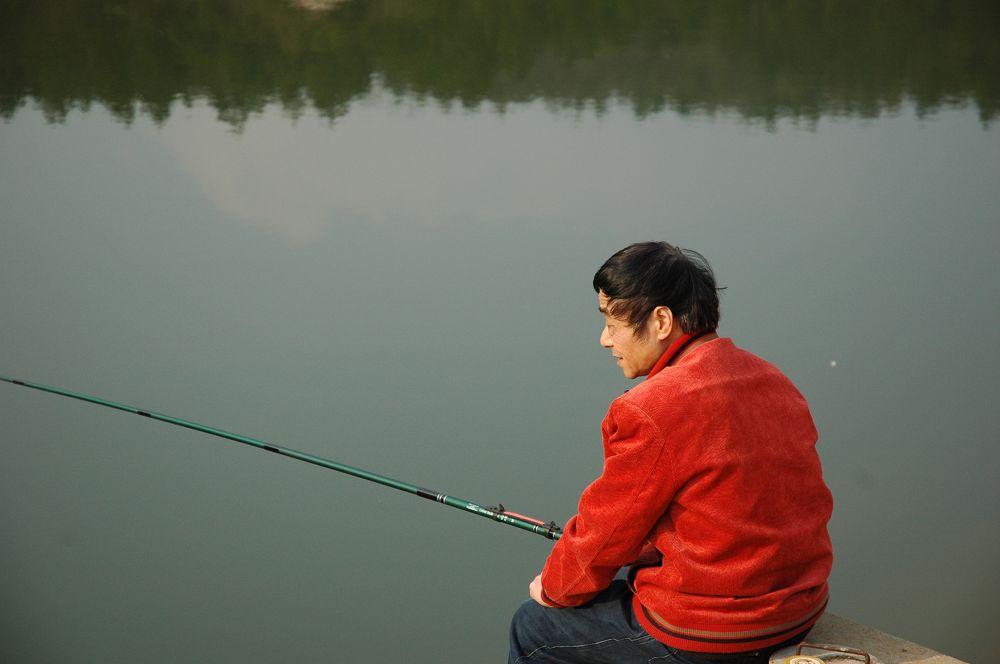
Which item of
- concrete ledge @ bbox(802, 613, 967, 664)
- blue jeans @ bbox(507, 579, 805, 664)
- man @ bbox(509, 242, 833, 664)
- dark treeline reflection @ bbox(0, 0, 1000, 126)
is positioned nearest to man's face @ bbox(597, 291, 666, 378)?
man @ bbox(509, 242, 833, 664)

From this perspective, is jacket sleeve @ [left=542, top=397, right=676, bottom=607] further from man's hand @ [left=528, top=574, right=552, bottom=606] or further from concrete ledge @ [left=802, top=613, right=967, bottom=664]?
concrete ledge @ [left=802, top=613, right=967, bottom=664]

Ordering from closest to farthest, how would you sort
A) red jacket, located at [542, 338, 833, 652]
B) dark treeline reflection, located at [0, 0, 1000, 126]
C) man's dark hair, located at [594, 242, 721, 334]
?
red jacket, located at [542, 338, 833, 652] → man's dark hair, located at [594, 242, 721, 334] → dark treeline reflection, located at [0, 0, 1000, 126]

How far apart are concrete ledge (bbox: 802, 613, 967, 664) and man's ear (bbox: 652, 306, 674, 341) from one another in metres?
0.51

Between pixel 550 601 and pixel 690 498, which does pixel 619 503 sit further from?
pixel 550 601

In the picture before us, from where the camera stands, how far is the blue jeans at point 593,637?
51.4 inches

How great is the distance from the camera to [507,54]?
12.5ft

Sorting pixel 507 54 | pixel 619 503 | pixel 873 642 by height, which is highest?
pixel 507 54

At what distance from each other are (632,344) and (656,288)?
85 millimetres

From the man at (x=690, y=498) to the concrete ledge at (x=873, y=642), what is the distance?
0.50 ft

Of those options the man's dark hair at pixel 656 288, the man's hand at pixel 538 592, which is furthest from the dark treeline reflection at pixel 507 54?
the man's hand at pixel 538 592

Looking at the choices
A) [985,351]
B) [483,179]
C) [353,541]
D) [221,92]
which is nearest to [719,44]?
[483,179]

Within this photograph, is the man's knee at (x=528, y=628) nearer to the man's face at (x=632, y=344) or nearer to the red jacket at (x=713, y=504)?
the red jacket at (x=713, y=504)

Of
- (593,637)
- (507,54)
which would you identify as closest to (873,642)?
(593,637)

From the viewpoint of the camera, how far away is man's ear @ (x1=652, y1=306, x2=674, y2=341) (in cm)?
130
